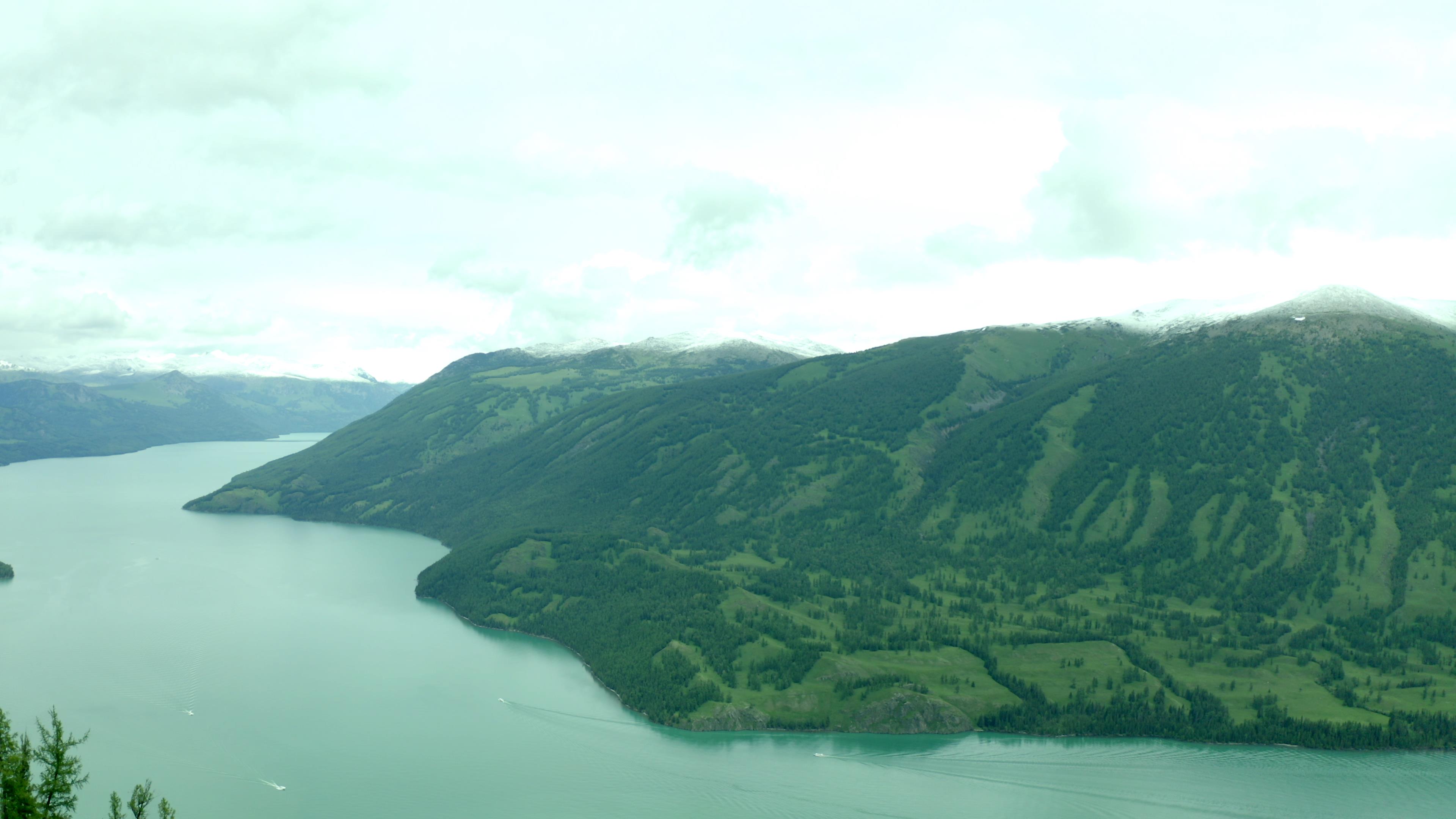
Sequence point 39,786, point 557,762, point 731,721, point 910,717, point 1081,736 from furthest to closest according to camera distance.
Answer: point 731,721 < point 910,717 < point 1081,736 < point 557,762 < point 39,786

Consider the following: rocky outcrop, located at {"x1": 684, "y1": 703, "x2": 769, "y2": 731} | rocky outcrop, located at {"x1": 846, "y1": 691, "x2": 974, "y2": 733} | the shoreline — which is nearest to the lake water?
the shoreline

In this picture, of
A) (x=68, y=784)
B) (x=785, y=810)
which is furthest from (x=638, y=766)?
(x=68, y=784)

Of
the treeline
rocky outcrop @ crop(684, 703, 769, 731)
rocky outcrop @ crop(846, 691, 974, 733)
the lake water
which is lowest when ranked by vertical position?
the lake water

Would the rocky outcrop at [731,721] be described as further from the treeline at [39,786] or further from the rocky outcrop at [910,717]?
the treeline at [39,786]

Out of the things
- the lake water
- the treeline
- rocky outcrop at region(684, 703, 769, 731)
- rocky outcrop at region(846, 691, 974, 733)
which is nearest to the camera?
the treeline

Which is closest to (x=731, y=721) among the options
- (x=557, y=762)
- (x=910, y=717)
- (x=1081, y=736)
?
(x=910, y=717)

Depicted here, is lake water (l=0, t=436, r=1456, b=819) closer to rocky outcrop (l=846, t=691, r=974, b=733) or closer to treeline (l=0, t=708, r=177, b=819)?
rocky outcrop (l=846, t=691, r=974, b=733)

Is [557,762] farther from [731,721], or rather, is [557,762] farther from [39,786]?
[39,786]

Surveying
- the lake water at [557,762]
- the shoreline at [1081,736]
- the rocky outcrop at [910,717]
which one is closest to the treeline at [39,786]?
the lake water at [557,762]

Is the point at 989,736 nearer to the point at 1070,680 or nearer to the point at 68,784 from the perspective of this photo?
the point at 1070,680

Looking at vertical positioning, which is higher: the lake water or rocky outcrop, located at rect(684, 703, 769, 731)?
rocky outcrop, located at rect(684, 703, 769, 731)

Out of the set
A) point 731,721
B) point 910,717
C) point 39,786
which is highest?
point 39,786
